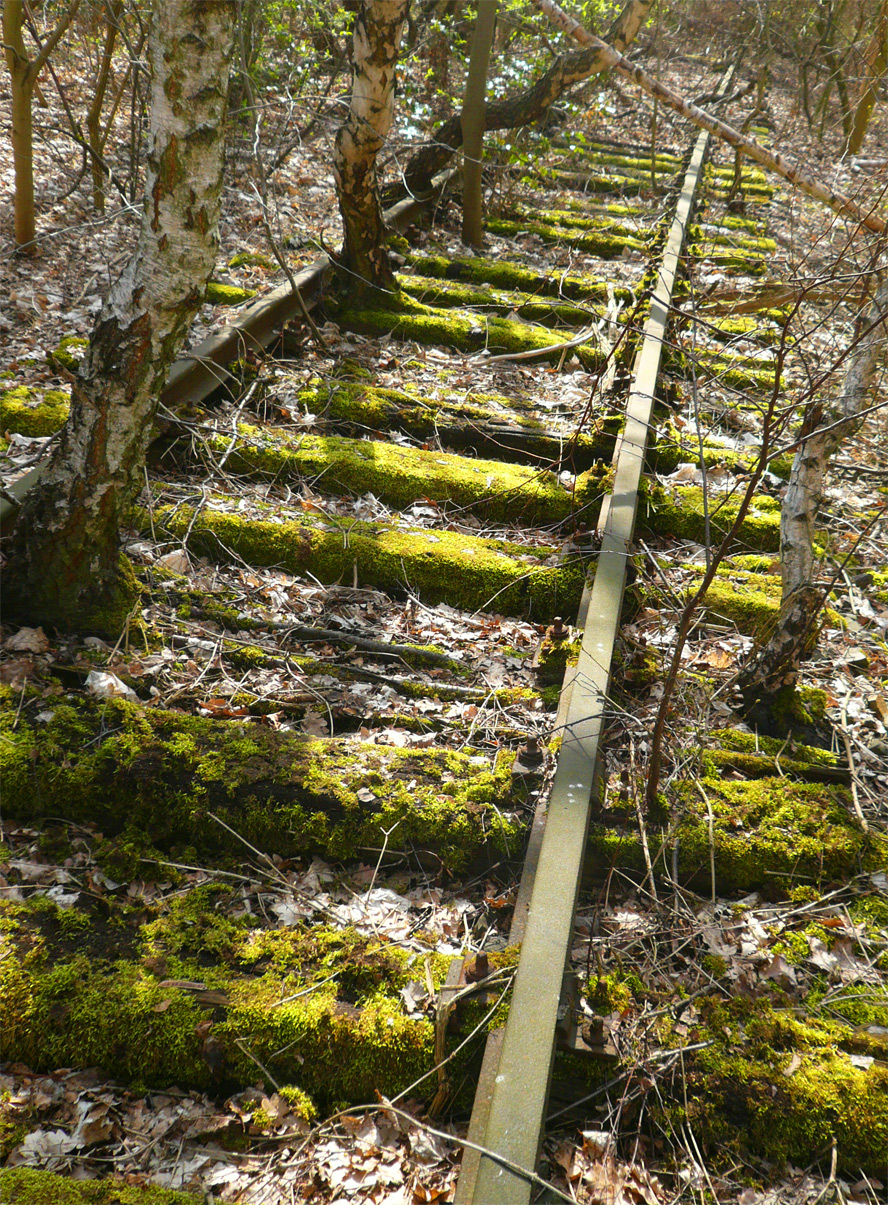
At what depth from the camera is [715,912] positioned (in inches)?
97.1

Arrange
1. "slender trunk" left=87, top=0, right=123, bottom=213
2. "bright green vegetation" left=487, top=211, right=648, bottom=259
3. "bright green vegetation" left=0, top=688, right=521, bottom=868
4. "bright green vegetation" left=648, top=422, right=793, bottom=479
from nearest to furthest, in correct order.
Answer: "bright green vegetation" left=0, top=688, right=521, bottom=868, "bright green vegetation" left=648, top=422, right=793, bottom=479, "slender trunk" left=87, top=0, right=123, bottom=213, "bright green vegetation" left=487, top=211, right=648, bottom=259

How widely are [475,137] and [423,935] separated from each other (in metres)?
6.92

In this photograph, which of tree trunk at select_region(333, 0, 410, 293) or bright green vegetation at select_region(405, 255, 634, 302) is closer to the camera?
tree trunk at select_region(333, 0, 410, 293)

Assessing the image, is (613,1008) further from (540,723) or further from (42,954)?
(42,954)

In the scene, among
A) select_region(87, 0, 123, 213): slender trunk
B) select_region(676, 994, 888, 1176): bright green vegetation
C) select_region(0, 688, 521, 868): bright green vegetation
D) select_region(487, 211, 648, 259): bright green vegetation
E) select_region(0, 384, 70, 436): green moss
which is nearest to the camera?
select_region(676, 994, 888, 1176): bright green vegetation

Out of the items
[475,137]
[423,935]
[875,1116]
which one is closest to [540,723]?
[423,935]

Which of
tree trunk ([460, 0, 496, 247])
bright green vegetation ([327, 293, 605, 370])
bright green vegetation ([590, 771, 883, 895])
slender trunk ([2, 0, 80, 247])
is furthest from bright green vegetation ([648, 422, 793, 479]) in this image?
slender trunk ([2, 0, 80, 247])

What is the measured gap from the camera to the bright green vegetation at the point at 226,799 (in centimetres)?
245

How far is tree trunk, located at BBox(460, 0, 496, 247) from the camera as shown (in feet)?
21.9

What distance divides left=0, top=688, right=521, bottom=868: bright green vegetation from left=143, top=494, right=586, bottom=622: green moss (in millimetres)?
1150

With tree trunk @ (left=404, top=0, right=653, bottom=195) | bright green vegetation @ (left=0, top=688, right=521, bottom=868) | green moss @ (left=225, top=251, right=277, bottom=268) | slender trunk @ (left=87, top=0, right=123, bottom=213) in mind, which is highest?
tree trunk @ (left=404, top=0, right=653, bottom=195)

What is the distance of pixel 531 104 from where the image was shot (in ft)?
24.8

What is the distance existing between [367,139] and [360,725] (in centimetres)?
436

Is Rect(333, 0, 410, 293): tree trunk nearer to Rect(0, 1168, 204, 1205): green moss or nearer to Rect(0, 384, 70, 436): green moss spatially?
Rect(0, 384, 70, 436): green moss
